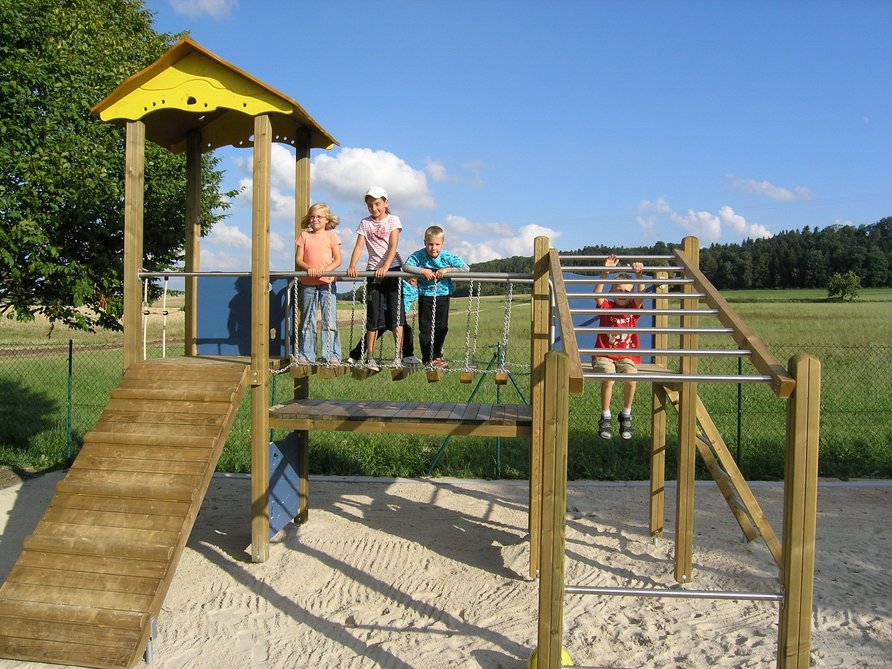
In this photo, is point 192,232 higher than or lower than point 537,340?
higher

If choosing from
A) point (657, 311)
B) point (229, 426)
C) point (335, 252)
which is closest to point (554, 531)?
point (657, 311)

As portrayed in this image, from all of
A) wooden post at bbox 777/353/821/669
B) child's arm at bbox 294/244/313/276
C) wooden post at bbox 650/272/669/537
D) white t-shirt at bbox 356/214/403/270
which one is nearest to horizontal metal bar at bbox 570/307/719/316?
wooden post at bbox 777/353/821/669

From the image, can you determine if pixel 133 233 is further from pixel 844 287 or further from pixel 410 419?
pixel 844 287

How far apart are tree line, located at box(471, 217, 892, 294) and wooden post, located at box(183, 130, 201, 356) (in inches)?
1742

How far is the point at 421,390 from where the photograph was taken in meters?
13.0

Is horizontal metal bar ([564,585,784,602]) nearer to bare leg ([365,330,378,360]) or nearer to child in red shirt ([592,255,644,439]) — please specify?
child in red shirt ([592,255,644,439])

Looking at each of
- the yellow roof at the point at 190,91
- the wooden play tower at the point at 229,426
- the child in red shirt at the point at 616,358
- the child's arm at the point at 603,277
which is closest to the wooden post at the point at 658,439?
the wooden play tower at the point at 229,426

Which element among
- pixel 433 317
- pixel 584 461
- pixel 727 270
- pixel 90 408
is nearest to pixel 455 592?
pixel 433 317

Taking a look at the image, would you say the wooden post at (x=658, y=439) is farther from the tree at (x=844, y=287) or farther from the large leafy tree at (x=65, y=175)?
the tree at (x=844, y=287)

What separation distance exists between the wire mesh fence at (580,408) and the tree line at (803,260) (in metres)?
30.8

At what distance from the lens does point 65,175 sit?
7016 millimetres

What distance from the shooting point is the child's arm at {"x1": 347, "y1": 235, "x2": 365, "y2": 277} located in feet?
18.4

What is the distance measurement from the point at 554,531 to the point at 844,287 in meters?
45.4

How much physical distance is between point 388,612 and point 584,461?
4.46 meters
